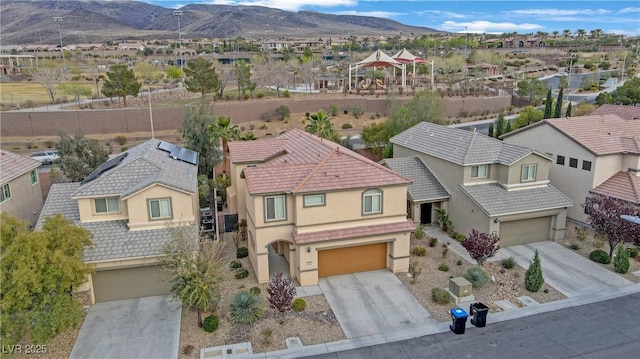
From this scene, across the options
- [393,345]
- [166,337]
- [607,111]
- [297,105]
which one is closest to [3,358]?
[166,337]

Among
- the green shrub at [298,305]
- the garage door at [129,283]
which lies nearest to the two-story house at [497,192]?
the green shrub at [298,305]

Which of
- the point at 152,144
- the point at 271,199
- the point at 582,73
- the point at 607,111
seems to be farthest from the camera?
the point at 582,73

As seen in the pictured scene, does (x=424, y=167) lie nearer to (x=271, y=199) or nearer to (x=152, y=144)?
(x=271, y=199)

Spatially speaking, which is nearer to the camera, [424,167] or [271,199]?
[271,199]

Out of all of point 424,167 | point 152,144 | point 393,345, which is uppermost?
point 152,144

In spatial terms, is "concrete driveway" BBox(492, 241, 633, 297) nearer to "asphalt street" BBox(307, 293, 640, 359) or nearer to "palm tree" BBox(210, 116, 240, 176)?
"asphalt street" BBox(307, 293, 640, 359)

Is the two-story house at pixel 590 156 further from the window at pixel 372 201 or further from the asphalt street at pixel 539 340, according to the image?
the window at pixel 372 201
